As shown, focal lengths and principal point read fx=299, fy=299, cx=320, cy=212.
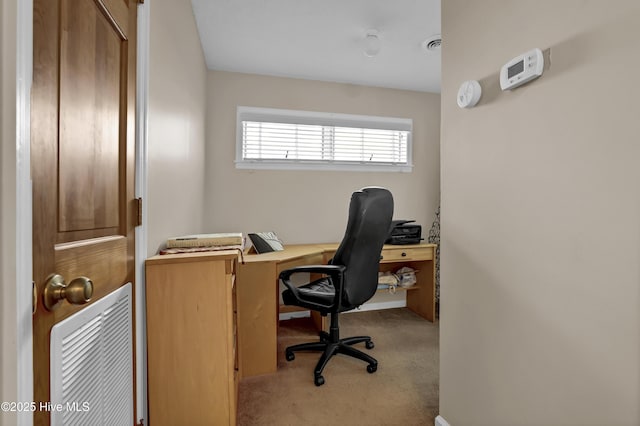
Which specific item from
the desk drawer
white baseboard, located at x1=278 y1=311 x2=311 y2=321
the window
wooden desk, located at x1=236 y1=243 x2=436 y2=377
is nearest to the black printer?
the desk drawer

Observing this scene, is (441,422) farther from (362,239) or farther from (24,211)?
(24,211)

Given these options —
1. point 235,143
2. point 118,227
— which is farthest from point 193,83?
point 118,227

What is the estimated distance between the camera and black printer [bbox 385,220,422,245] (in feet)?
9.92

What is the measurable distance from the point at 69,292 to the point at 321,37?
2371mm

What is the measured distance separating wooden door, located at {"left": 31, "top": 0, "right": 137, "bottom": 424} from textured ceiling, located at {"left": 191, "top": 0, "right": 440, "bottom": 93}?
1164 mm

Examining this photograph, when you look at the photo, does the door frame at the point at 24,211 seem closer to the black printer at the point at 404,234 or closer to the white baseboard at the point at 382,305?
the black printer at the point at 404,234

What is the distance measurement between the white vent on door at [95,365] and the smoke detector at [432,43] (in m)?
2.62

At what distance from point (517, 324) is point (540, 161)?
58cm

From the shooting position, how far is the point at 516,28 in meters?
1.07

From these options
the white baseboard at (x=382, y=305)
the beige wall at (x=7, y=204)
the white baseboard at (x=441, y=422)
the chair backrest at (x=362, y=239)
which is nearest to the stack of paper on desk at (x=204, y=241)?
the chair backrest at (x=362, y=239)

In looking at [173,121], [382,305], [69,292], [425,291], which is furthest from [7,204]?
[382,305]

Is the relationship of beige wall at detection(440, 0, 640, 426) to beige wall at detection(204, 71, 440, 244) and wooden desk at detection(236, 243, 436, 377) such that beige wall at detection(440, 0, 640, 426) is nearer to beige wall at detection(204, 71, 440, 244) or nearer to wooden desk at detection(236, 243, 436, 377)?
wooden desk at detection(236, 243, 436, 377)

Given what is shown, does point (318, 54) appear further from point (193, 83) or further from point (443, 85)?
point (443, 85)

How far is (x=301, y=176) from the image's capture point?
3174 millimetres
